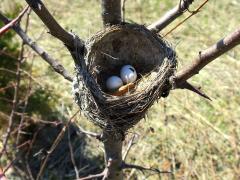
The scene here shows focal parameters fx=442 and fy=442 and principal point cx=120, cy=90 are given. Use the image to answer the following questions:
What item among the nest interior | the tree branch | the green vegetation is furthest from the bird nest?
the green vegetation

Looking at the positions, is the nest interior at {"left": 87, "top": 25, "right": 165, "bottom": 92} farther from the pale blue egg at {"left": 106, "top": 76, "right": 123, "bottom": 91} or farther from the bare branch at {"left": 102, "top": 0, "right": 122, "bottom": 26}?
the bare branch at {"left": 102, "top": 0, "right": 122, "bottom": 26}

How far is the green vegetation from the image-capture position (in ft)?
10.4

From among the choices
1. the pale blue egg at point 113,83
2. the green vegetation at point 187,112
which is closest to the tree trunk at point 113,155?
the pale blue egg at point 113,83

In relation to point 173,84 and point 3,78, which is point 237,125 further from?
point 173,84

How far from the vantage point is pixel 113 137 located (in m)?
1.52

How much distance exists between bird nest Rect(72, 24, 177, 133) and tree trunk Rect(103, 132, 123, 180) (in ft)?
0.25

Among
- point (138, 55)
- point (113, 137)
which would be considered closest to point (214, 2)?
point (138, 55)

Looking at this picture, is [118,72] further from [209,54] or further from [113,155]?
[209,54]

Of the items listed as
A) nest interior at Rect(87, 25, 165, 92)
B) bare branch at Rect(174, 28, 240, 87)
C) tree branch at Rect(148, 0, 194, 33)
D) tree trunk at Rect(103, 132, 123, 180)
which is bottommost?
tree trunk at Rect(103, 132, 123, 180)

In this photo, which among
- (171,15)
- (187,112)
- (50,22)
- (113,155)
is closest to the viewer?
(50,22)

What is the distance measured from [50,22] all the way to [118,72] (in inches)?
38.5

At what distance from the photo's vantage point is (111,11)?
134 centimetres

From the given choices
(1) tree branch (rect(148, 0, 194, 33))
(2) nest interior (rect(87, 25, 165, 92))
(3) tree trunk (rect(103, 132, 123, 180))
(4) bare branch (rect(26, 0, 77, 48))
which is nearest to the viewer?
(4) bare branch (rect(26, 0, 77, 48))

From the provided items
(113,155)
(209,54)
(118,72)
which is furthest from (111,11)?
(118,72)
